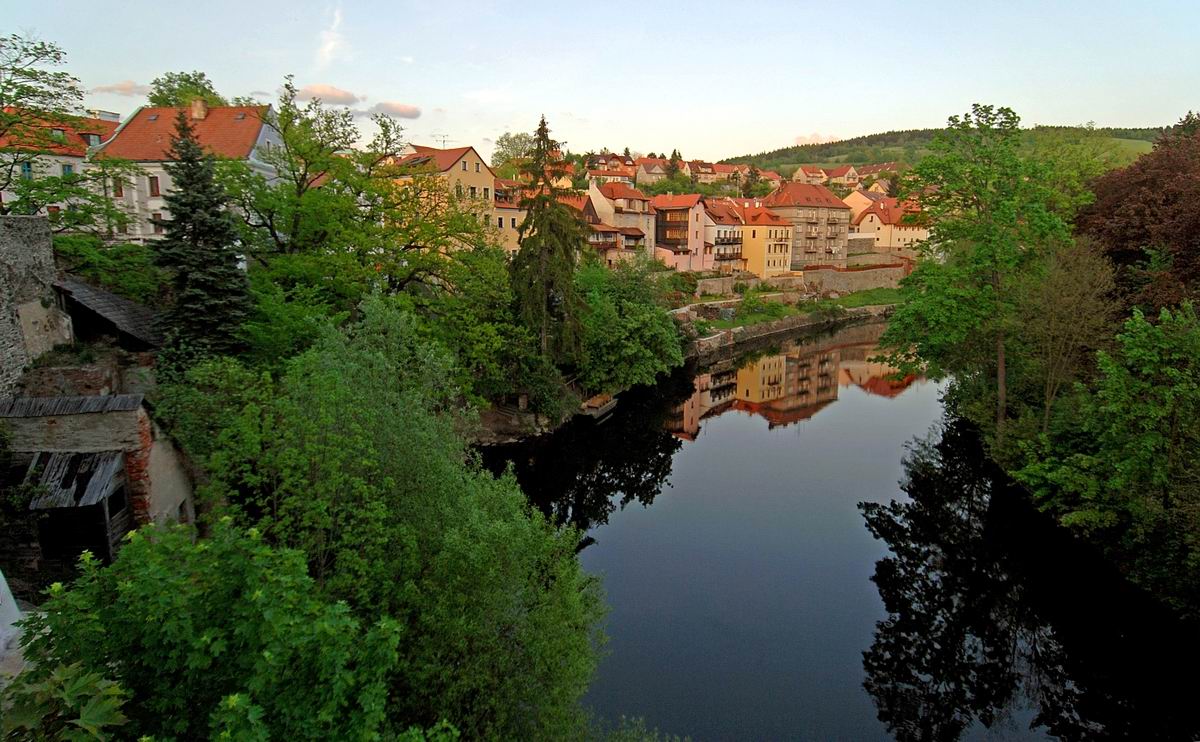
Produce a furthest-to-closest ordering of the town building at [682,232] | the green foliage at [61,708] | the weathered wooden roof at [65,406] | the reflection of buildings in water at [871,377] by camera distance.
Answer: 1. the town building at [682,232]
2. the reflection of buildings in water at [871,377]
3. the weathered wooden roof at [65,406]
4. the green foliage at [61,708]

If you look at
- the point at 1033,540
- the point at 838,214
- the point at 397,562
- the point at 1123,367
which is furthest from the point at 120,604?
the point at 838,214

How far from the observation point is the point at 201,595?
6180 millimetres

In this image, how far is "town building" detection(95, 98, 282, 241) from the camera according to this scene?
31234mm

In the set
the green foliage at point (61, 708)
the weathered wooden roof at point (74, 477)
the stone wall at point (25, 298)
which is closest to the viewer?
the green foliage at point (61, 708)

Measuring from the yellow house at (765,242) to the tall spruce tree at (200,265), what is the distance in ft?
191

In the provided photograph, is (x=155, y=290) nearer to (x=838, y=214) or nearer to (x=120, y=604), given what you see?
(x=120, y=604)

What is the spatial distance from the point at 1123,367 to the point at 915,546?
727 centimetres

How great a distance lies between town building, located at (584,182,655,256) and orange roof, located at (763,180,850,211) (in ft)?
57.4

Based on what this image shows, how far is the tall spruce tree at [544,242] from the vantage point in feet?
87.8

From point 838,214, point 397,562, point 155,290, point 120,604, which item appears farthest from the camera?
point 838,214

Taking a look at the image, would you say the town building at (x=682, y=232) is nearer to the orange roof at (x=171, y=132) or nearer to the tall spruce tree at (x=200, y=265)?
the orange roof at (x=171, y=132)

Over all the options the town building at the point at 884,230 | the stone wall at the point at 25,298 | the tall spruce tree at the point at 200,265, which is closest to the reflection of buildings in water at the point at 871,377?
the tall spruce tree at the point at 200,265

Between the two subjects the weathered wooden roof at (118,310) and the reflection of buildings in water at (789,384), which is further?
the reflection of buildings in water at (789,384)

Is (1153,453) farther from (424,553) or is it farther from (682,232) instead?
(682,232)
